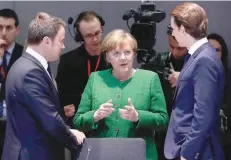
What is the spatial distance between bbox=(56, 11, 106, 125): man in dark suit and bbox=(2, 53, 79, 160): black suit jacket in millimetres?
1177

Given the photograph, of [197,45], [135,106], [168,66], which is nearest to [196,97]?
[197,45]

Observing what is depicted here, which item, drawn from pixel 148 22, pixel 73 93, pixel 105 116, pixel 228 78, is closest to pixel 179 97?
pixel 105 116

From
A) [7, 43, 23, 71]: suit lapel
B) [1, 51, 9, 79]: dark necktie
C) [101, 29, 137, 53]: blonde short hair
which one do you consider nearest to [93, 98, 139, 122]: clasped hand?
[101, 29, 137, 53]: blonde short hair

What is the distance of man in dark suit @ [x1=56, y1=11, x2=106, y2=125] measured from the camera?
410 cm

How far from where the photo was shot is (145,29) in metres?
3.76

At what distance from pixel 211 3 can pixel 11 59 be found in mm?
1750

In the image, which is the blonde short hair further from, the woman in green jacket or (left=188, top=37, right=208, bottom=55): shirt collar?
(left=188, top=37, right=208, bottom=55): shirt collar

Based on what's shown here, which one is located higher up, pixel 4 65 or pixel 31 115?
pixel 31 115

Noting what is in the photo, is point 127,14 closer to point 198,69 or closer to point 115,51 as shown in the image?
point 115,51

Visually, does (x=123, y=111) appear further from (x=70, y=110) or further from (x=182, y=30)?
(x=70, y=110)

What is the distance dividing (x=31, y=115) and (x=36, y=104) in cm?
9

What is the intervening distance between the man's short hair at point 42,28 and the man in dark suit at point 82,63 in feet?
3.74

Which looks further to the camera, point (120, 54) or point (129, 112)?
point (120, 54)

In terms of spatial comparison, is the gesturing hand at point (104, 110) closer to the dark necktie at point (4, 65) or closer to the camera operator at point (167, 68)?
the camera operator at point (167, 68)
